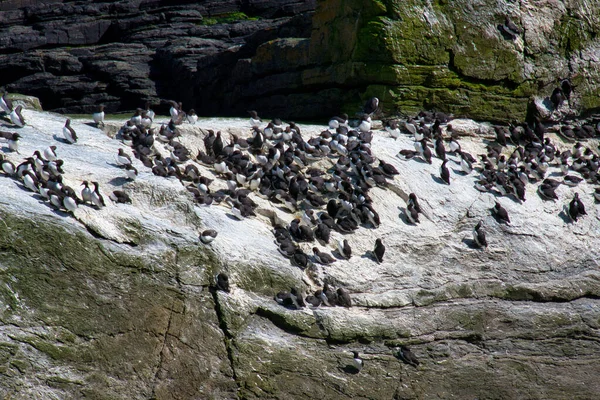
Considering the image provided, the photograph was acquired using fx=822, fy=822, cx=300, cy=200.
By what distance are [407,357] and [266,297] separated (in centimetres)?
223

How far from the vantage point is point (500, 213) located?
14.5 meters

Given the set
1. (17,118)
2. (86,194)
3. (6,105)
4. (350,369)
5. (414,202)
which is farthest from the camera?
(414,202)

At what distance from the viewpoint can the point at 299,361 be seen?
1136cm

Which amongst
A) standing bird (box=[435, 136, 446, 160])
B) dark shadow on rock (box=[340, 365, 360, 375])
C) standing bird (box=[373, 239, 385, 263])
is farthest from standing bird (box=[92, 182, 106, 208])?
standing bird (box=[435, 136, 446, 160])

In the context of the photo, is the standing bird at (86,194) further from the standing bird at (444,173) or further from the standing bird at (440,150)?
the standing bird at (440,150)

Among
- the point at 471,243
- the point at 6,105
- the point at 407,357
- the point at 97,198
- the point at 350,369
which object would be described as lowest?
the point at 350,369

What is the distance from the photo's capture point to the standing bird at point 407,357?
469 inches

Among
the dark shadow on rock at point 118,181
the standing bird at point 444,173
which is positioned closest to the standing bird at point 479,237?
the standing bird at point 444,173

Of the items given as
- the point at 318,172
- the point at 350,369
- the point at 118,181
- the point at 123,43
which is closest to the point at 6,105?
the point at 118,181

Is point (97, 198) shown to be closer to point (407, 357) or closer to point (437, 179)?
point (407, 357)

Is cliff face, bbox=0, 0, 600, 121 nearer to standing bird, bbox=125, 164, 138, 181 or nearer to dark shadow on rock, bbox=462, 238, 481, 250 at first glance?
dark shadow on rock, bbox=462, 238, 481, 250

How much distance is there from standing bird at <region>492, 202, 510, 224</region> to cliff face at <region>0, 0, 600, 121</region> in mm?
3355

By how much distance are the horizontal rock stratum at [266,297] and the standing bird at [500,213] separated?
5.5 inches

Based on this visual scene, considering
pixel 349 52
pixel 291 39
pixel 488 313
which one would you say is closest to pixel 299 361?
pixel 488 313
